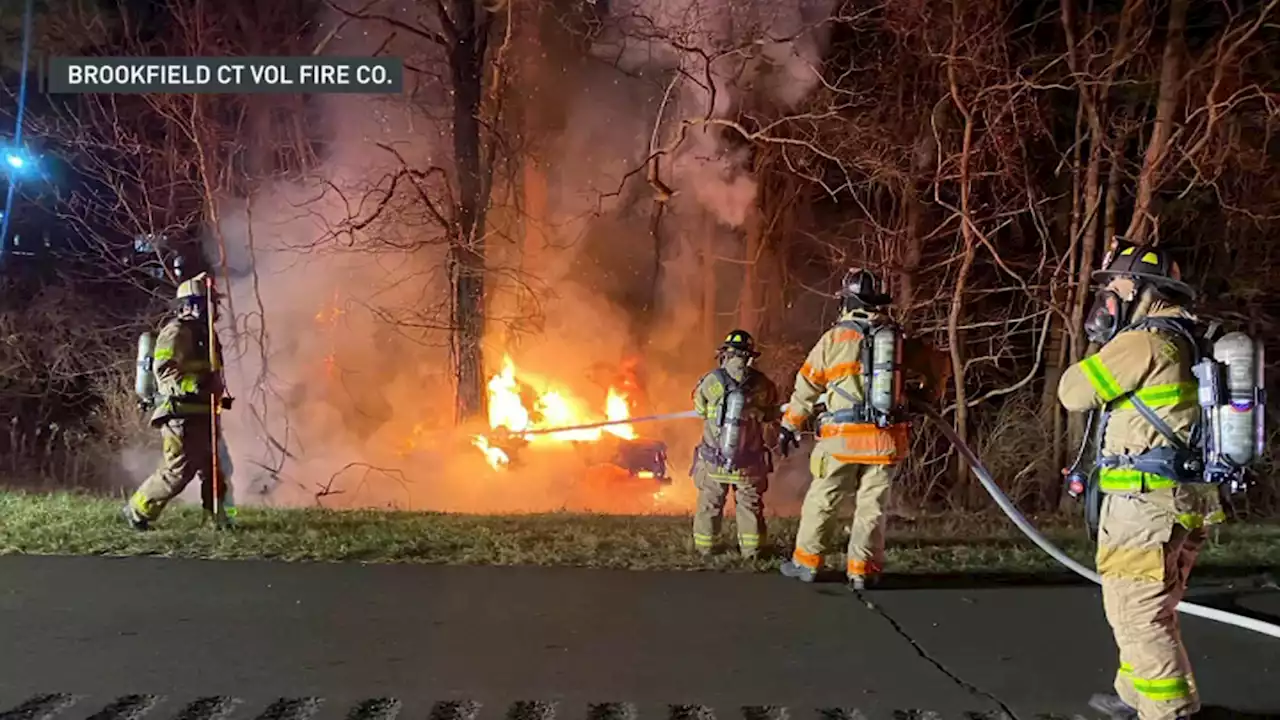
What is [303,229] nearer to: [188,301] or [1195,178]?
[188,301]

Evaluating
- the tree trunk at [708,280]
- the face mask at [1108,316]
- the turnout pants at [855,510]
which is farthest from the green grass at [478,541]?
the tree trunk at [708,280]

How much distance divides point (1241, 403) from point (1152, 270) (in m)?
0.63

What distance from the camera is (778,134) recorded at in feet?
36.0

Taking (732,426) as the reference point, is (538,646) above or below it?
below

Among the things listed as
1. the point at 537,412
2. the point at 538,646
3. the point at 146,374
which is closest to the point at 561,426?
the point at 537,412

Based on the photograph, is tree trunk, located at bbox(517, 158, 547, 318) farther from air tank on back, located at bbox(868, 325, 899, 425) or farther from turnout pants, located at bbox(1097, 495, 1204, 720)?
turnout pants, located at bbox(1097, 495, 1204, 720)

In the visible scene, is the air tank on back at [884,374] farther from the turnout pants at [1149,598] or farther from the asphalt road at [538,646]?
the turnout pants at [1149,598]

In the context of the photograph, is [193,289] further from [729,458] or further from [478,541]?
[729,458]

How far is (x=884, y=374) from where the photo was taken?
18.9 ft

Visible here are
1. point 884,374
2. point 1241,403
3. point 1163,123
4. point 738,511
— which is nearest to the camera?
point 1241,403

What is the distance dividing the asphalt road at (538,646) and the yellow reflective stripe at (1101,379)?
1278 mm

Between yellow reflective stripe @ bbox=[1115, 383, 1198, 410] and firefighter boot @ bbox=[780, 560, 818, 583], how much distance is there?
99.4 inches

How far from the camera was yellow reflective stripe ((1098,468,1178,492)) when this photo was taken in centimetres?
389

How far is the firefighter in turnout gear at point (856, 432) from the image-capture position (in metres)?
5.83
